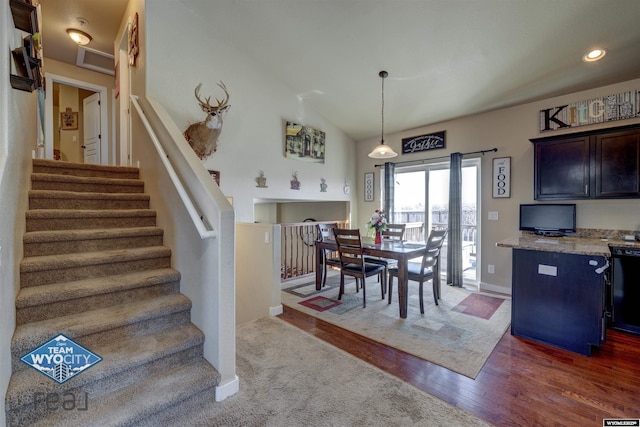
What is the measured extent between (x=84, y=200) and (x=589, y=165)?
527 cm

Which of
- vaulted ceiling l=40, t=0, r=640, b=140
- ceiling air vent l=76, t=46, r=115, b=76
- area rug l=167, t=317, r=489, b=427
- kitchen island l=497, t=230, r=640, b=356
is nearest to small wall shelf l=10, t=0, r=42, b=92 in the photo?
area rug l=167, t=317, r=489, b=427

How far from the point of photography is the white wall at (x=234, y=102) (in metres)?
3.51

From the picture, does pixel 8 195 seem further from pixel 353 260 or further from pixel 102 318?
pixel 353 260

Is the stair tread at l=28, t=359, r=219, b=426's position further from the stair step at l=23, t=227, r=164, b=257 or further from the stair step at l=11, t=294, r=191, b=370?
the stair step at l=23, t=227, r=164, b=257

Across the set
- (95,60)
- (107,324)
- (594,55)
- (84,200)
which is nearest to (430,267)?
(594,55)

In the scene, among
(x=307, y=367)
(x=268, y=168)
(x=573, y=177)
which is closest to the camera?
(x=307, y=367)

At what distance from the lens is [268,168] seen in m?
4.56

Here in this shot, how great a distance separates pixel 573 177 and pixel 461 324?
2220mm

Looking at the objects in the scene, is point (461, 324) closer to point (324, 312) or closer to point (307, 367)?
point (324, 312)

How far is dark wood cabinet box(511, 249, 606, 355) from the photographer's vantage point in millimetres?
2359

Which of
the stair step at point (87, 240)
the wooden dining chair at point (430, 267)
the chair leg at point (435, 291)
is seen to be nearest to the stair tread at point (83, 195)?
the stair step at point (87, 240)

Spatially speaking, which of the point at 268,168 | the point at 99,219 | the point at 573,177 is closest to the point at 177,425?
the point at 99,219

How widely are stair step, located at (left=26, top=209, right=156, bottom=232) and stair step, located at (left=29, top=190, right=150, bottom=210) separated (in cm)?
20

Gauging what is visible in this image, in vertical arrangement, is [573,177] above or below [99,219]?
above
